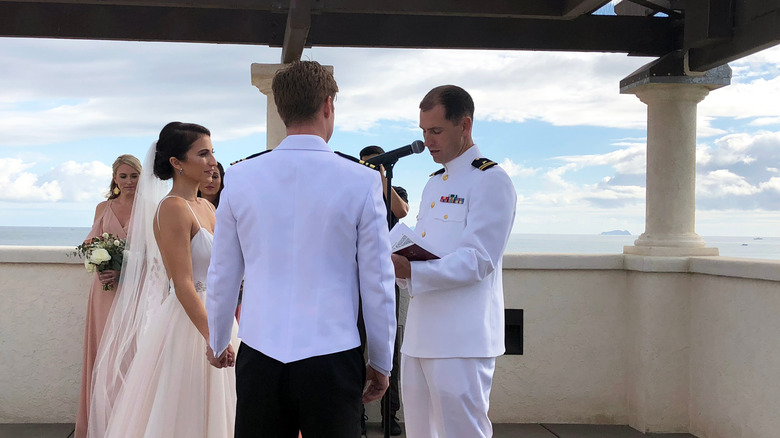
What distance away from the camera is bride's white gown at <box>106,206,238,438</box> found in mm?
3162

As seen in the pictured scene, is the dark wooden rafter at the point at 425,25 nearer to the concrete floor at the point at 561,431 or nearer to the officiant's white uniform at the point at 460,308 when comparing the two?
the officiant's white uniform at the point at 460,308

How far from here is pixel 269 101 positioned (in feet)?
17.7

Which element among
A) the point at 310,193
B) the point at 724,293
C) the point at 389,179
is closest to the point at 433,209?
the point at 389,179

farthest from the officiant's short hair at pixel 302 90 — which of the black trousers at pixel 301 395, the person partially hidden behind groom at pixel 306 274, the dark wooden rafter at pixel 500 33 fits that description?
the dark wooden rafter at pixel 500 33

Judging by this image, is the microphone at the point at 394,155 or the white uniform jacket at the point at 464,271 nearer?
the microphone at the point at 394,155

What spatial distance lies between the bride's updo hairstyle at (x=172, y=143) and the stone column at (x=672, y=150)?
3.39 m

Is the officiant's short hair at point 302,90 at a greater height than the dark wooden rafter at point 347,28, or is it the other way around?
the dark wooden rafter at point 347,28

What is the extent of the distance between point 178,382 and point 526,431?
2928 millimetres

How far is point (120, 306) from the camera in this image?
3850mm

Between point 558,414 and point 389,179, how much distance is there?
11.7 feet

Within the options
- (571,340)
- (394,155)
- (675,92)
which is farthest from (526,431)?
(394,155)

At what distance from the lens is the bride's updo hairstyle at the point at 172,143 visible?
328 centimetres

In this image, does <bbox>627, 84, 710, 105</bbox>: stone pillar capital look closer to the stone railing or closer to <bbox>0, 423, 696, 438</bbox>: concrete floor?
the stone railing

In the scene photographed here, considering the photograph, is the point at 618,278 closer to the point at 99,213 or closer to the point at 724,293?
the point at 724,293
